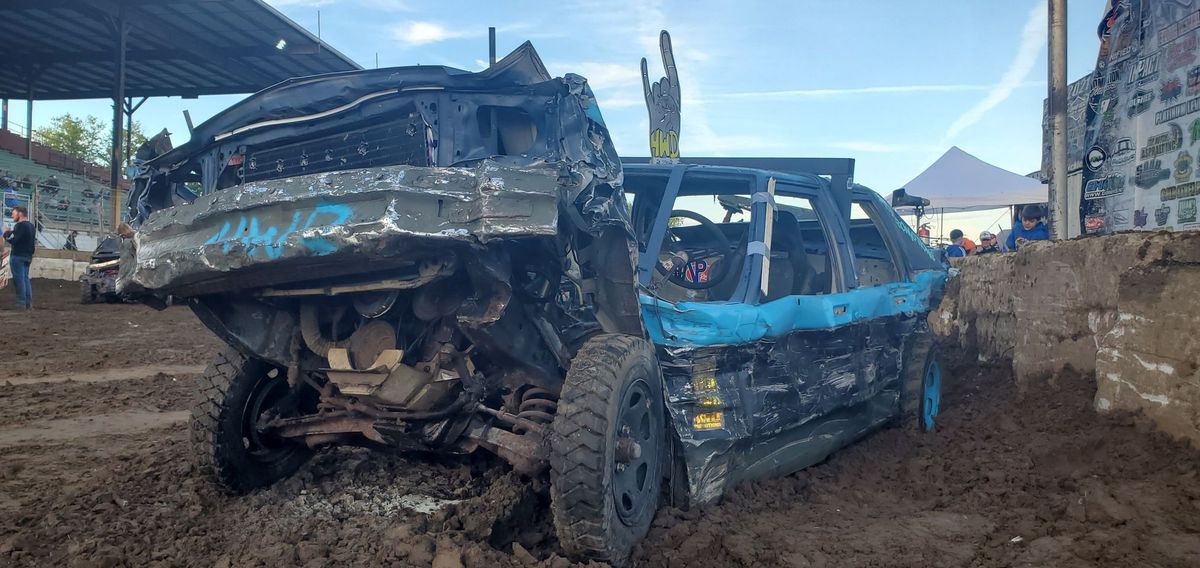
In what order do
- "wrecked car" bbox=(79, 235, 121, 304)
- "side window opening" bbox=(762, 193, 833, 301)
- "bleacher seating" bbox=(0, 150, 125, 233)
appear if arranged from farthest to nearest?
1. "bleacher seating" bbox=(0, 150, 125, 233)
2. "wrecked car" bbox=(79, 235, 121, 304)
3. "side window opening" bbox=(762, 193, 833, 301)

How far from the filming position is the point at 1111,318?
4.37 metres

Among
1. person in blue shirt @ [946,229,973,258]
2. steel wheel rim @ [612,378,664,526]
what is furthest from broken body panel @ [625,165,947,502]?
person in blue shirt @ [946,229,973,258]

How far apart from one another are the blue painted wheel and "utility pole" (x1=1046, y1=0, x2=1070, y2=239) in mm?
2947

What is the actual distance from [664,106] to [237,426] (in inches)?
138

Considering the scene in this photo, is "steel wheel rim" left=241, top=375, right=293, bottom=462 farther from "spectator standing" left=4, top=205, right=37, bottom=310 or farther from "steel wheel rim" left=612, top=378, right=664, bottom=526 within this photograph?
"spectator standing" left=4, top=205, right=37, bottom=310

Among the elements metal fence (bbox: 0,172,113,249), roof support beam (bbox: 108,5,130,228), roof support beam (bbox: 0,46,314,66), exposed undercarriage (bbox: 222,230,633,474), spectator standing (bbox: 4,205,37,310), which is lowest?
exposed undercarriage (bbox: 222,230,633,474)

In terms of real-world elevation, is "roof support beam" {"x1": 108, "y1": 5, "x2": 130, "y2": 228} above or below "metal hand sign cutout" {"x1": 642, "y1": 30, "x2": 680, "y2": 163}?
above

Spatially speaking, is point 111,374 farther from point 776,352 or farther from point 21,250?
point 21,250

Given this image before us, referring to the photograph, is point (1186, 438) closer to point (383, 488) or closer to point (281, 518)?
point (383, 488)

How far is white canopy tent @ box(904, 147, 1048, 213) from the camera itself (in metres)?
16.6

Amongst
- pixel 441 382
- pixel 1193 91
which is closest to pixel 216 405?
pixel 441 382

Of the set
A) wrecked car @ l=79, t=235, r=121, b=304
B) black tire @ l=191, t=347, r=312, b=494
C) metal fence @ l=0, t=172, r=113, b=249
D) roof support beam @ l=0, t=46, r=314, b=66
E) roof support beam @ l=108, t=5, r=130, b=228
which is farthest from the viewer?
metal fence @ l=0, t=172, r=113, b=249

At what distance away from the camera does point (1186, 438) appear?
3.58 meters

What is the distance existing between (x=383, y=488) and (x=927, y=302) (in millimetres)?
3817
